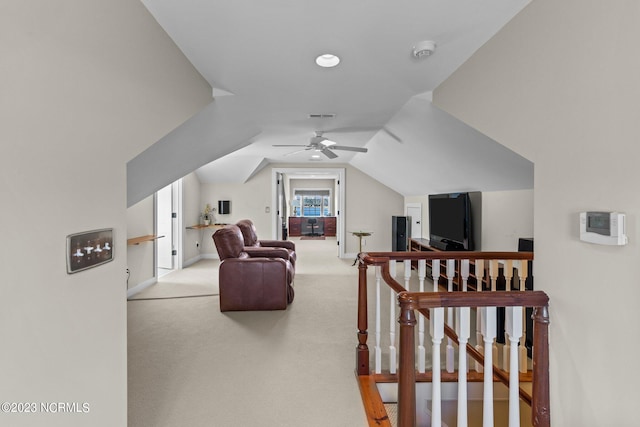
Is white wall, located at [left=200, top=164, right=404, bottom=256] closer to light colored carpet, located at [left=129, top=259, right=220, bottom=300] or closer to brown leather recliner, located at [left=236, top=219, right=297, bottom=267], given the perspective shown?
light colored carpet, located at [left=129, top=259, right=220, bottom=300]

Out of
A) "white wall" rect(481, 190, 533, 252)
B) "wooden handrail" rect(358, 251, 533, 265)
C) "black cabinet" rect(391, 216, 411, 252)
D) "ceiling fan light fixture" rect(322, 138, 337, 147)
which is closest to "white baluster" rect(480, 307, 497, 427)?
"wooden handrail" rect(358, 251, 533, 265)

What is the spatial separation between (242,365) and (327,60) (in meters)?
2.33

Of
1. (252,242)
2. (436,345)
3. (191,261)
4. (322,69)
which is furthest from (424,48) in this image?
(191,261)

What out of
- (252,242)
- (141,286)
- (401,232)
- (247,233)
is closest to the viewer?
(141,286)

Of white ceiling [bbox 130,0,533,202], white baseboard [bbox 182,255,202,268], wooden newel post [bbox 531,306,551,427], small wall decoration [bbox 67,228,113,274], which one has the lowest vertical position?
white baseboard [bbox 182,255,202,268]

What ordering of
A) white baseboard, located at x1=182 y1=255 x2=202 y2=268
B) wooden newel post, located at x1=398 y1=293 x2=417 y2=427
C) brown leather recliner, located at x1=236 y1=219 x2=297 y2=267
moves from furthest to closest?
white baseboard, located at x1=182 y1=255 x2=202 y2=268 < brown leather recliner, located at x1=236 y1=219 x2=297 y2=267 < wooden newel post, located at x1=398 y1=293 x2=417 y2=427

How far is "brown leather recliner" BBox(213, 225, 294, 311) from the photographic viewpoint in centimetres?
375

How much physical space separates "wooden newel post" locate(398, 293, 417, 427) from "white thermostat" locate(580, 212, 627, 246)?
69 centimetres

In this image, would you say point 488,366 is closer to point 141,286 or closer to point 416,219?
point 141,286

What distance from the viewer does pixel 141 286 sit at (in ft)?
15.5

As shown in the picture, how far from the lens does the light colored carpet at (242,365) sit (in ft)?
6.61

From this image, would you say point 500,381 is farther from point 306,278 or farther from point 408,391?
point 306,278

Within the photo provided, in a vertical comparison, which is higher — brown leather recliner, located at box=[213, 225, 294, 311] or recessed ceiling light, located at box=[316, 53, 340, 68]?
recessed ceiling light, located at box=[316, 53, 340, 68]

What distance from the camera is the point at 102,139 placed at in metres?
1.30
